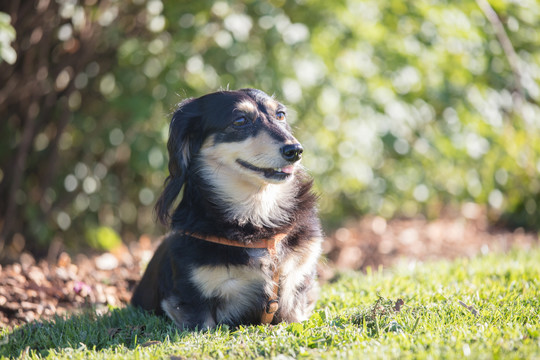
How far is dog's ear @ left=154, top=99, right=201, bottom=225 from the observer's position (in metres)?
3.53

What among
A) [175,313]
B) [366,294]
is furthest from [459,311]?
[175,313]

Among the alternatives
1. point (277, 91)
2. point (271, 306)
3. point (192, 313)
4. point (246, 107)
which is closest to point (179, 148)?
point (246, 107)

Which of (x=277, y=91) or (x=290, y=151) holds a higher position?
(x=290, y=151)

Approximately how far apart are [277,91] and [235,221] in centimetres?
263

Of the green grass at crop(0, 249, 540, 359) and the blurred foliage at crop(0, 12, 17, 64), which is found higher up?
the blurred foliage at crop(0, 12, 17, 64)

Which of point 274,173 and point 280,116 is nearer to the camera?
point 274,173

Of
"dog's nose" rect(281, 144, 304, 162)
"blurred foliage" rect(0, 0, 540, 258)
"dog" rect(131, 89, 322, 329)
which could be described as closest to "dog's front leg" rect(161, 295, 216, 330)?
"dog" rect(131, 89, 322, 329)

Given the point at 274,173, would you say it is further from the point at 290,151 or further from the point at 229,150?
the point at 229,150

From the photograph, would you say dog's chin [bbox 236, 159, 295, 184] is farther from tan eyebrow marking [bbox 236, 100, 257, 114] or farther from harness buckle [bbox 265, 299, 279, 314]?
harness buckle [bbox 265, 299, 279, 314]

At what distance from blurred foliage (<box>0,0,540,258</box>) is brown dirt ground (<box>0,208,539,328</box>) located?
57cm

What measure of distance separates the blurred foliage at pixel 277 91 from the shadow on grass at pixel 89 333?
7.44 ft

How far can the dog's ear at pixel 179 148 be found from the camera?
3.53 m

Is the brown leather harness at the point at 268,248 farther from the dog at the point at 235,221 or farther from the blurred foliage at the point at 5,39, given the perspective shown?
the blurred foliage at the point at 5,39

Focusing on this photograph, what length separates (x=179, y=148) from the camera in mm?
3646
